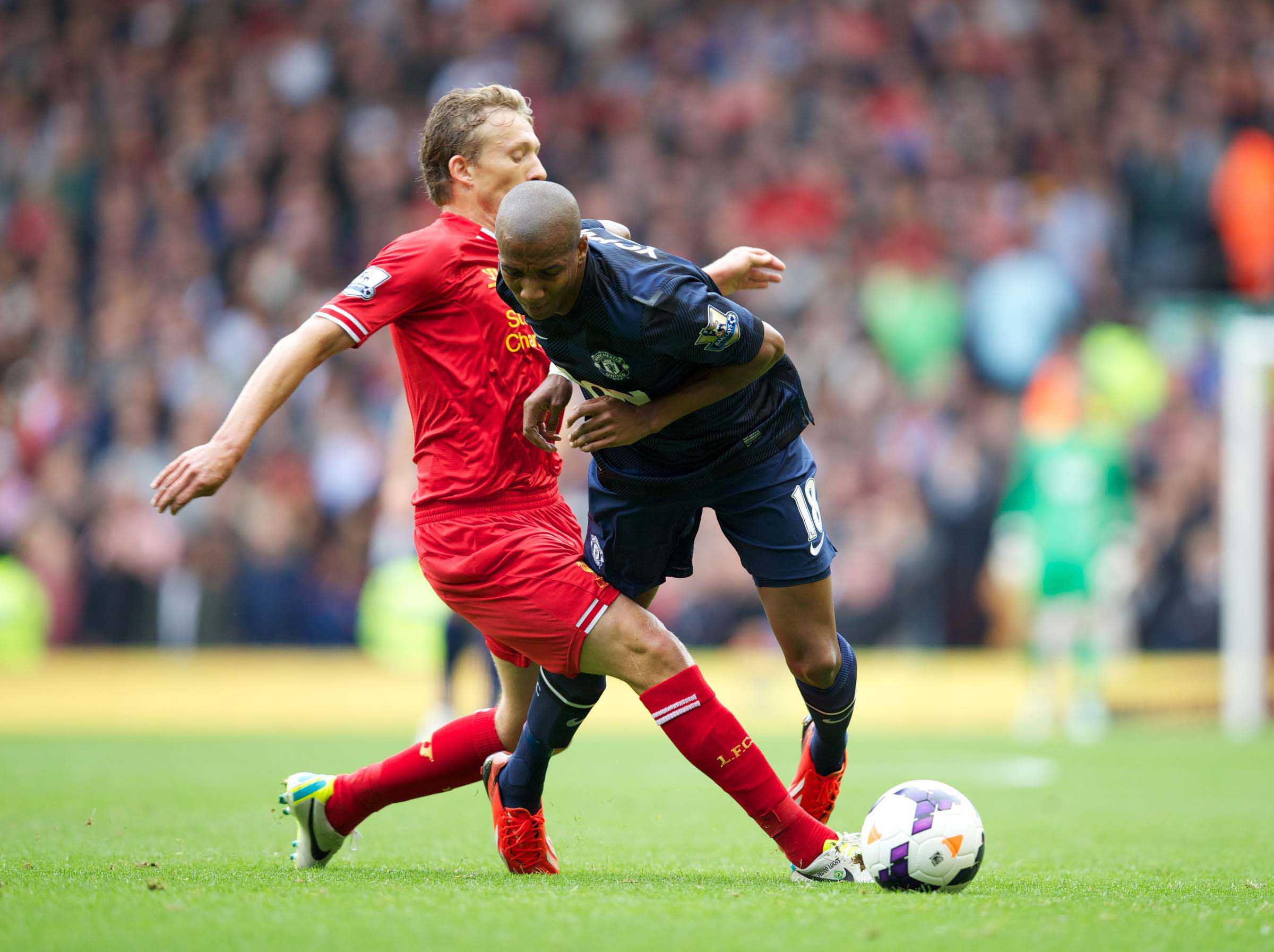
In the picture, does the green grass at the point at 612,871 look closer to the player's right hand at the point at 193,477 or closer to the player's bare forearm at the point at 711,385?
the player's right hand at the point at 193,477

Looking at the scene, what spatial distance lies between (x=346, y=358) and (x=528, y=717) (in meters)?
10.2

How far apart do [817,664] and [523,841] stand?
101cm

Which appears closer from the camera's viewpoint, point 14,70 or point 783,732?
point 783,732

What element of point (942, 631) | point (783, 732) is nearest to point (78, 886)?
point (783, 732)

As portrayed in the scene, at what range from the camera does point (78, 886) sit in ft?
12.5

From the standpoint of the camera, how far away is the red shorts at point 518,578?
4.00 metres

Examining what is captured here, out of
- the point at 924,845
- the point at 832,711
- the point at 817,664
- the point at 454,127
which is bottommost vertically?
the point at 924,845

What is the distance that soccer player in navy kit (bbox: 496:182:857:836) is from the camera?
3732 millimetres

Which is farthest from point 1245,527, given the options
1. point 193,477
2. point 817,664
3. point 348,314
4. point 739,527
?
point 193,477

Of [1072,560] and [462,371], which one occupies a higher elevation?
[462,371]

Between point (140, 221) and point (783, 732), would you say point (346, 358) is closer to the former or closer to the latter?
point (140, 221)

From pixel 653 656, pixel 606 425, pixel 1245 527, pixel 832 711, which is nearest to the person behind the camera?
pixel 606 425

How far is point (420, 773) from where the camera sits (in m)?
4.52

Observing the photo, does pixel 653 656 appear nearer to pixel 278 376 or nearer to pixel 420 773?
pixel 420 773
